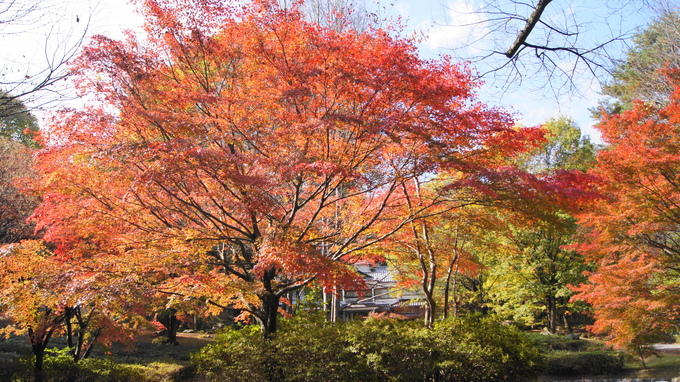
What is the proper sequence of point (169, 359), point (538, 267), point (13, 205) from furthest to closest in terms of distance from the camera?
point (538, 267)
point (13, 205)
point (169, 359)

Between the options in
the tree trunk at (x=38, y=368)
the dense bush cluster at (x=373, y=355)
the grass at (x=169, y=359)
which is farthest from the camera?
the grass at (x=169, y=359)

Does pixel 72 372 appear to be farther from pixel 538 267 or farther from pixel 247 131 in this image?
pixel 538 267

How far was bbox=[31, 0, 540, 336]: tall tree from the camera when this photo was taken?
6770 millimetres

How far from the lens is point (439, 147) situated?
7457 mm

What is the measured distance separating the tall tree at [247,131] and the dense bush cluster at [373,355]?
37.7 inches

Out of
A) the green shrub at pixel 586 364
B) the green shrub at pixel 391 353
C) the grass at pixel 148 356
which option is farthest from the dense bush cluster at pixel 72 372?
the green shrub at pixel 586 364

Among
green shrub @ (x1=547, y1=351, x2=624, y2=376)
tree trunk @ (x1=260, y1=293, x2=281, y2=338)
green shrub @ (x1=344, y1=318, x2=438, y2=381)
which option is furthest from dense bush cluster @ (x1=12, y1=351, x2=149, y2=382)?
green shrub @ (x1=547, y1=351, x2=624, y2=376)

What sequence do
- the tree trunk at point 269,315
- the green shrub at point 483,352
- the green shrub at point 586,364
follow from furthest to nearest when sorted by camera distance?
the green shrub at point 586,364 → the tree trunk at point 269,315 → the green shrub at point 483,352

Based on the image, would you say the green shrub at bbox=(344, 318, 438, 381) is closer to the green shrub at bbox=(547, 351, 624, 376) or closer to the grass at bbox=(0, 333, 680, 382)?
the grass at bbox=(0, 333, 680, 382)

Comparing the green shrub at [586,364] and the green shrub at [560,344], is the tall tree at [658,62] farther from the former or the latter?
the green shrub at [560,344]

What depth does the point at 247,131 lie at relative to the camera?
7.38m

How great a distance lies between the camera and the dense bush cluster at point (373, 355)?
665 cm

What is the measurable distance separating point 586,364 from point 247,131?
1139 centimetres

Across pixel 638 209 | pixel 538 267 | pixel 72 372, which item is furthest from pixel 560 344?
pixel 72 372
